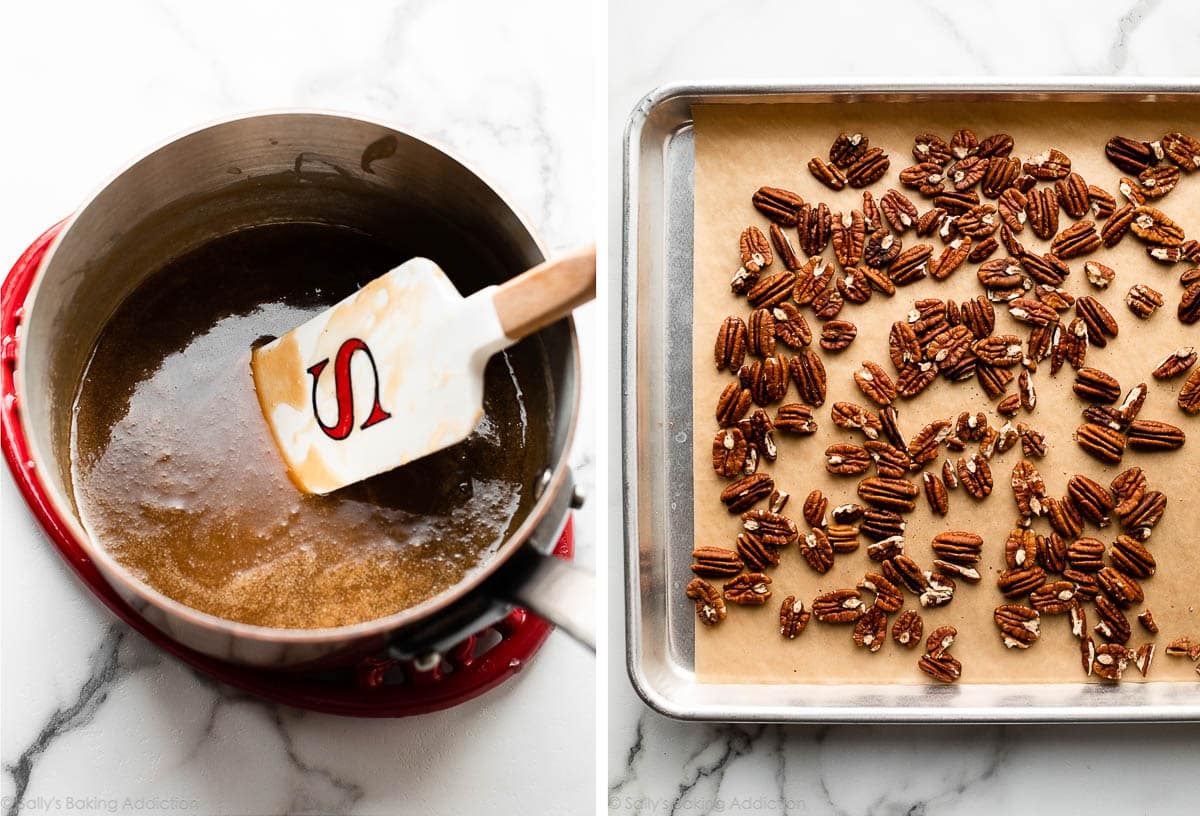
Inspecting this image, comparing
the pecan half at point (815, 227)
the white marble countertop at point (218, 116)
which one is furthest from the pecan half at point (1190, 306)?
the white marble countertop at point (218, 116)

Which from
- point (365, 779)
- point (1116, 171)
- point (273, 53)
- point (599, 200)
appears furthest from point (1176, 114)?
point (365, 779)

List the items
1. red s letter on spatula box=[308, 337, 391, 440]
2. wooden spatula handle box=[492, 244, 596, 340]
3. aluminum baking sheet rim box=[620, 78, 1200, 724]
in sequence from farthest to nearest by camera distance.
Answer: aluminum baking sheet rim box=[620, 78, 1200, 724] → red s letter on spatula box=[308, 337, 391, 440] → wooden spatula handle box=[492, 244, 596, 340]

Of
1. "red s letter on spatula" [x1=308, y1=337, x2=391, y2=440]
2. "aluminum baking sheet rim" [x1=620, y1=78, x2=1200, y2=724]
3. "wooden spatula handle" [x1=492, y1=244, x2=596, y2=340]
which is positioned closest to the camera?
"wooden spatula handle" [x1=492, y1=244, x2=596, y2=340]

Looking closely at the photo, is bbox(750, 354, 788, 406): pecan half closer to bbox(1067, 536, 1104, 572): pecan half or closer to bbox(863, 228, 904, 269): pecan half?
bbox(863, 228, 904, 269): pecan half

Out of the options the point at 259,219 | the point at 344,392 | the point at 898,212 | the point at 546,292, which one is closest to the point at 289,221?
the point at 259,219

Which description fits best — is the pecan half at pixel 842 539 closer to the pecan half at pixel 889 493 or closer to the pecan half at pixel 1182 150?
the pecan half at pixel 889 493
